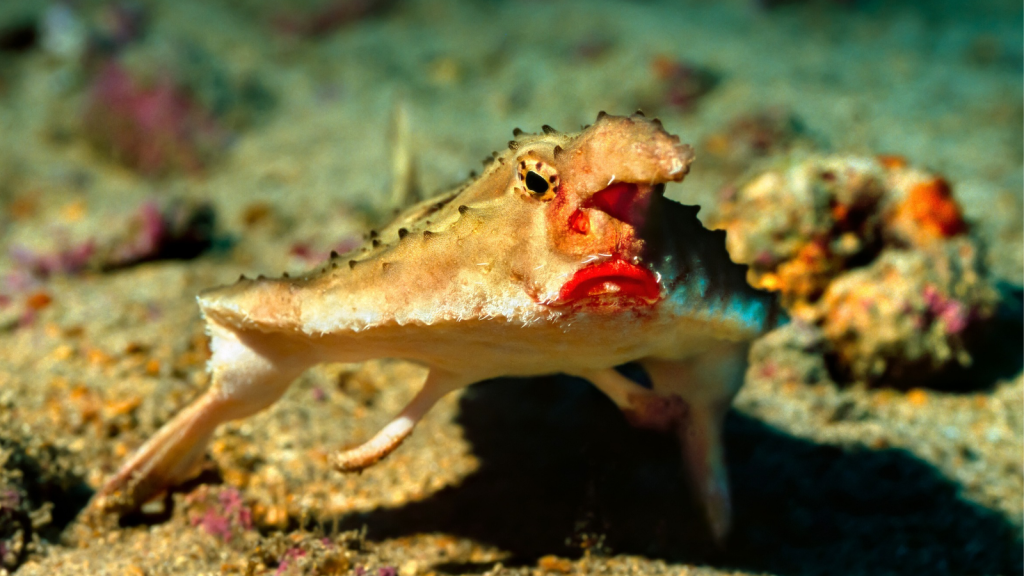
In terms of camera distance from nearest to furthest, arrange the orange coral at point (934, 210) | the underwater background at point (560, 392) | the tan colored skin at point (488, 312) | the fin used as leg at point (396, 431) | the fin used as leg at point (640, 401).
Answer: the tan colored skin at point (488, 312)
the fin used as leg at point (396, 431)
the fin used as leg at point (640, 401)
the underwater background at point (560, 392)
the orange coral at point (934, 210)

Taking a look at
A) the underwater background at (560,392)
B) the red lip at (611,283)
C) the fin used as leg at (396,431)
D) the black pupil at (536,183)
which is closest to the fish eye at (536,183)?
the black pupil at (536,183)

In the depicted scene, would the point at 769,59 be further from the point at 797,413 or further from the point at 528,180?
the point at 528,180

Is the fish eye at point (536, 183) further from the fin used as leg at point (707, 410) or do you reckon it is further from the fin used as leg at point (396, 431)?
the fin used as leg at point (707, 410)

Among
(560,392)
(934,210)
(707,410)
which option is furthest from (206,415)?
(934,210)

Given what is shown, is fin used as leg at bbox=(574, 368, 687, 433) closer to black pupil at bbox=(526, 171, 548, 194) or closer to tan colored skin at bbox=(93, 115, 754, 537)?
tan colored skin at bbox=(93, 115, 754, 537)

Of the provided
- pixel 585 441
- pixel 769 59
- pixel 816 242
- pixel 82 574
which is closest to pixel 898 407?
pixel 816 242

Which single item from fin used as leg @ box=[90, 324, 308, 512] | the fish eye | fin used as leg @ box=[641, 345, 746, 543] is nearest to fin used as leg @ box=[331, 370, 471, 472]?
fin used as leg @ box=[90, 324, 308, 512]
